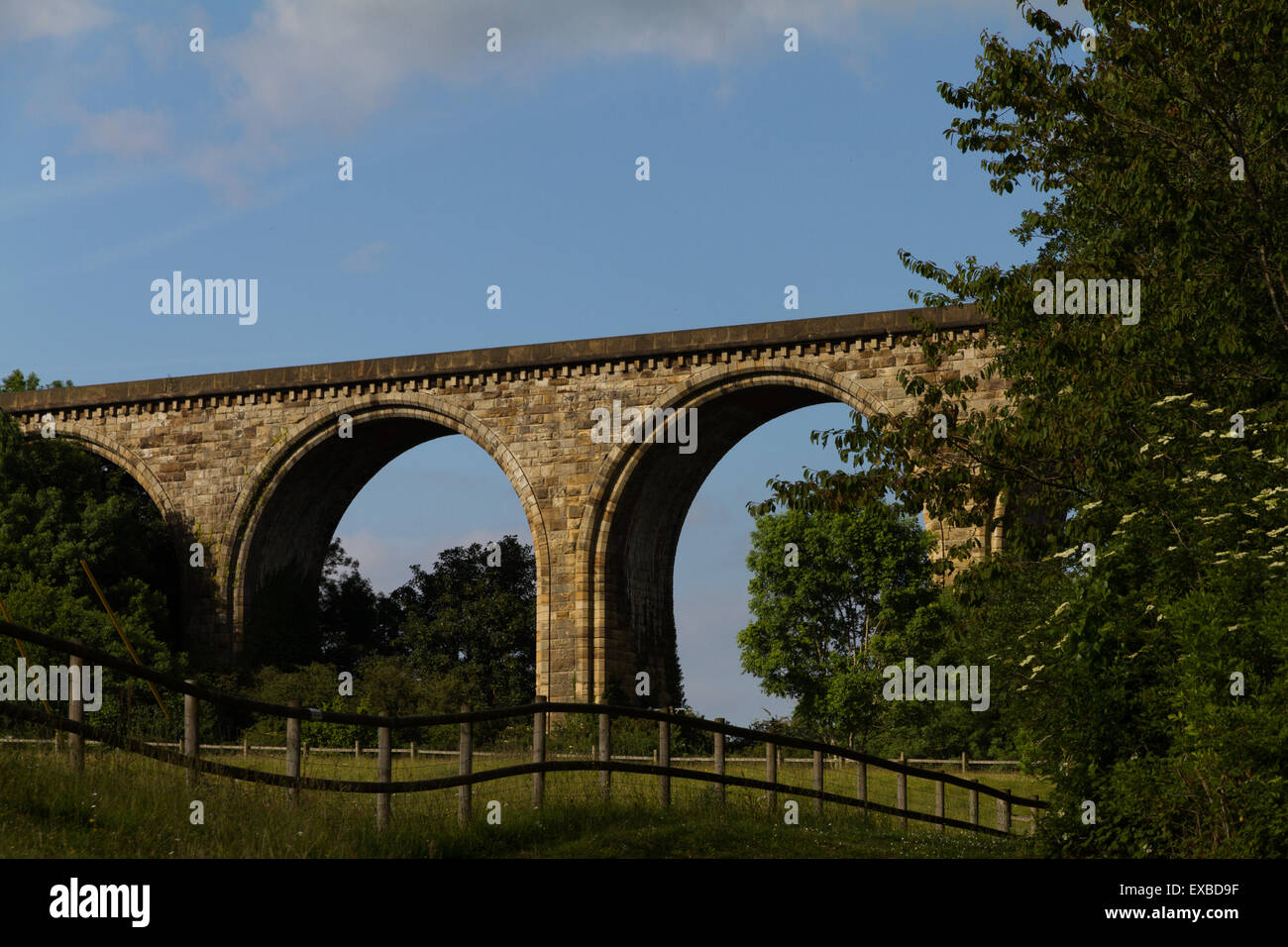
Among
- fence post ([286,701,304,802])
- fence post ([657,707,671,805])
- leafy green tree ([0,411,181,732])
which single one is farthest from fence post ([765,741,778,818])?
leafy green tree ([0,411,181,732])

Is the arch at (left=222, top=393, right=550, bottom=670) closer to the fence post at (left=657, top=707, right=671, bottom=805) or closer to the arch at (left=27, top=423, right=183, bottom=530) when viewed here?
the arch at (left=27, top=423, right=183, bottom=530)

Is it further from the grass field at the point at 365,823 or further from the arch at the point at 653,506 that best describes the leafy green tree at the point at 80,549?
the grass field at the point at 365,823

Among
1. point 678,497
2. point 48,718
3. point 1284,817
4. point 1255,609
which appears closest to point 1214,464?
point 1255,609

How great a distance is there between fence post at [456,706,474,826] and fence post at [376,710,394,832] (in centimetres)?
66

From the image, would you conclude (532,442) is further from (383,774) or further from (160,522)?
(383,774)

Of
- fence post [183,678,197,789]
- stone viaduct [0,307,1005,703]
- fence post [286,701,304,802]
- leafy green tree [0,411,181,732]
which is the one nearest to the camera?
fence post [183,678,197,789]

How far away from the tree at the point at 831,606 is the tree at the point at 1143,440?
2659 centimetres

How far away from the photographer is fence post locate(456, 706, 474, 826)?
1284cm

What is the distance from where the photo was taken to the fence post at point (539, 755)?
14.3 metres

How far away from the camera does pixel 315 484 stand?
4184cm

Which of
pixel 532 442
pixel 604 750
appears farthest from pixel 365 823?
pixel 532 442

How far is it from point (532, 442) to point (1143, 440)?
76.6ft

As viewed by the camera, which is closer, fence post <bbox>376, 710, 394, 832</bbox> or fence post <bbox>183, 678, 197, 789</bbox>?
fence post <bbox>183, 678, 197, 789</bbox>

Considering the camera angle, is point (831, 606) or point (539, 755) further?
point (831, 606)
